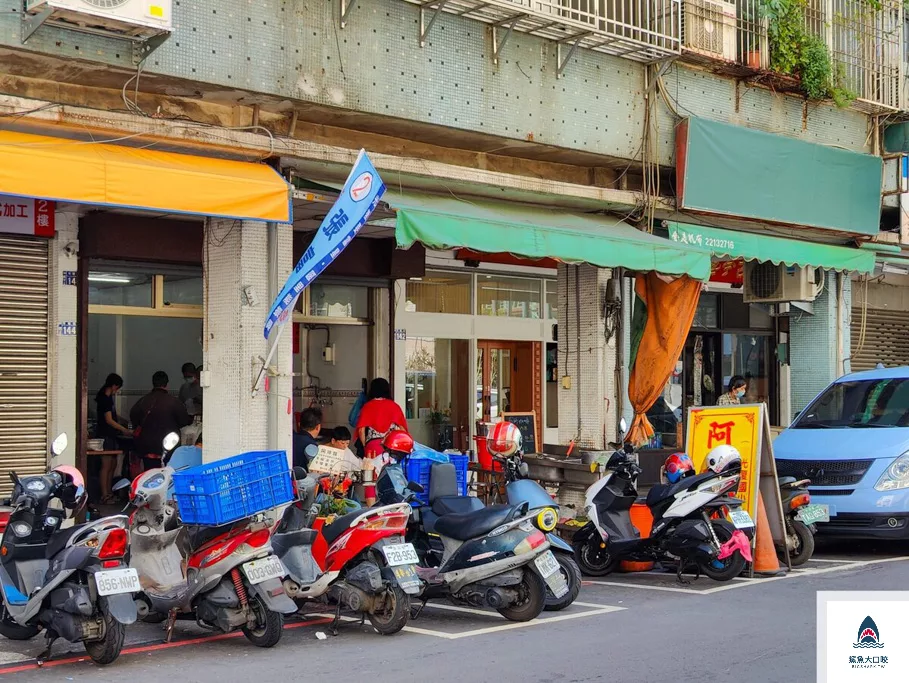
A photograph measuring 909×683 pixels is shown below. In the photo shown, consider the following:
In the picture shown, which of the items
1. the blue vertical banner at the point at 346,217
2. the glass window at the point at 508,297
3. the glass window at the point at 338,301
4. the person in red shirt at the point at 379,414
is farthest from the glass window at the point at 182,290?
the glass window at the point at 508,297

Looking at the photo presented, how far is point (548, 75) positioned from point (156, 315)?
5.41 metres

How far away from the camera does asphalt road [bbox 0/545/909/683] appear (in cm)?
689

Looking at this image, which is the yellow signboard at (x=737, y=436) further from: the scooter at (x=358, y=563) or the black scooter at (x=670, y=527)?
the scooter at (x=358, y=563)

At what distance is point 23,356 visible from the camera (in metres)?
11.4

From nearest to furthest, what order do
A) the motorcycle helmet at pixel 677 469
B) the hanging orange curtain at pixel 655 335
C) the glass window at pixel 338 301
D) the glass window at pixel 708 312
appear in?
the motorcycle helmet at pixel 677 469 → the hanging orange curtain at pixel 655 335 → the glass window at pixel 338 301 → the glass window at pixel 708 312

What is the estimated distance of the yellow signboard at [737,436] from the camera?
10.8m

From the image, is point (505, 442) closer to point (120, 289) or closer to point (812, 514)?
point (812, 514)

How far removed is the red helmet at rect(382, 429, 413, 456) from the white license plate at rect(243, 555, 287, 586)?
1963mm

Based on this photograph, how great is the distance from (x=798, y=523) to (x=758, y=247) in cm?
455

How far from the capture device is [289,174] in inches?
444

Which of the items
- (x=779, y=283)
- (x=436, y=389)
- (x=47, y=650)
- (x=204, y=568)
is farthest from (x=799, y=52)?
(x=47, y=650)

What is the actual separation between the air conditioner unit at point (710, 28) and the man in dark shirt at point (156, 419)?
7883 millimetres

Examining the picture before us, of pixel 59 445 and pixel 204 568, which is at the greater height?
pixel 59 445

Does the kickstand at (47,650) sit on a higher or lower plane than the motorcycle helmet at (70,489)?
lower
